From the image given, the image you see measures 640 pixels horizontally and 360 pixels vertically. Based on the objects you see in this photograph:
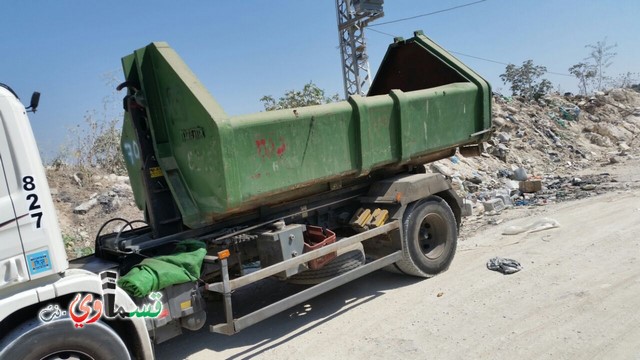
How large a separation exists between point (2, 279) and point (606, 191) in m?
10.2

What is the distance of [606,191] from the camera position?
9633 mm

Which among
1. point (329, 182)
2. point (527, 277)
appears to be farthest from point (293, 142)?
point (527, 277)

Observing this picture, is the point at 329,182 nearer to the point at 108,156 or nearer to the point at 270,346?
the point at 270,346

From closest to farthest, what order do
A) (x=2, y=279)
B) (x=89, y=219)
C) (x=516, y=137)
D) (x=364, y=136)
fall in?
1. (x=2, y=279)
2. (x=364, y=136)
3. (x=89, y=219)
4. (x=516, y=137)

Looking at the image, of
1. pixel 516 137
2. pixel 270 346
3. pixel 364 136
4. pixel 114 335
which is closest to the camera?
pixel 114 335

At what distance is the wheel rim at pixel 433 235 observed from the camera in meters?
5.58

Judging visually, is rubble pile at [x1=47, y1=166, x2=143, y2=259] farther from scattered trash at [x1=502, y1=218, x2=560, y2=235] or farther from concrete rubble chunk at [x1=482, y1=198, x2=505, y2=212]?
concrete rubble chunk at [x1=482, y1=198, x2=505, y2=212]

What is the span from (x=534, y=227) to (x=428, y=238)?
2.18 meters

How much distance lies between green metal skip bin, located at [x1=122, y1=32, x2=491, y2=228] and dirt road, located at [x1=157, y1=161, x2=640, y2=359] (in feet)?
3.99

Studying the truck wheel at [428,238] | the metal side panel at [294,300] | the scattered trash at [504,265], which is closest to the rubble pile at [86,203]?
the metal side panel at [294,300]

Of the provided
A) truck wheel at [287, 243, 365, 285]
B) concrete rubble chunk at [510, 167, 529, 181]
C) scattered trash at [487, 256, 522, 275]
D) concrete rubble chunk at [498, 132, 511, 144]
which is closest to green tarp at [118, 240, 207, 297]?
truck wheel at [287, 243, 365, 285]

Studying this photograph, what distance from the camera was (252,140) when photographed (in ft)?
12.5

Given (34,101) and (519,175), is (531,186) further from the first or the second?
(34,101)

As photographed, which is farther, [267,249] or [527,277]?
[527,277]
